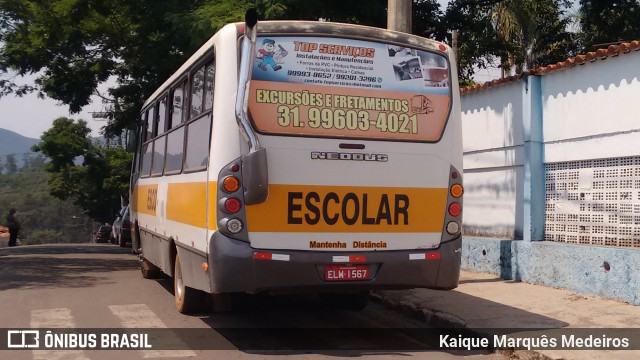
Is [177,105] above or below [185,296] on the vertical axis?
above

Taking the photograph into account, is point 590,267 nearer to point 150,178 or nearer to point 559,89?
point 559,89

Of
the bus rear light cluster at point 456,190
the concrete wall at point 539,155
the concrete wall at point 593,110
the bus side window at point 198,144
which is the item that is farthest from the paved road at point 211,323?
the concrete wall at point 593,110

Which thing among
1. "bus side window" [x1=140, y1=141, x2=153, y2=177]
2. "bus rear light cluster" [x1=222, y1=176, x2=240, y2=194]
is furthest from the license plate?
"bus side window" [x1=140, y1=141, x2=153, y2=177]

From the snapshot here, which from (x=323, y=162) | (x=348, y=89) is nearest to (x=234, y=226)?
(x=323, y=162)

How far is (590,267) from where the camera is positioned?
30.4 feet

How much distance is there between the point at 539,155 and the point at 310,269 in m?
5.45

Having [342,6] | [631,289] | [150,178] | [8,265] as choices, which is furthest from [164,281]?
[631,289]

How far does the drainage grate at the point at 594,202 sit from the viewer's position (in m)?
9.01

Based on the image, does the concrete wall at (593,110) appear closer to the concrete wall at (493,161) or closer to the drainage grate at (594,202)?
the drainage grate at (594,202)

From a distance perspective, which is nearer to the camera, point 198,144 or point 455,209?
point 455,209

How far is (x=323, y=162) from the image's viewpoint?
6.70 metres

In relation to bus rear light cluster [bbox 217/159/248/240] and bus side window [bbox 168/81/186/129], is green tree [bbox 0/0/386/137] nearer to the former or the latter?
bus side window [bbox 168/81/186/129]

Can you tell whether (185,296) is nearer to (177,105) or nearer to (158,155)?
(177,105)

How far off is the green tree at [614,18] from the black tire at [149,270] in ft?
45.5
